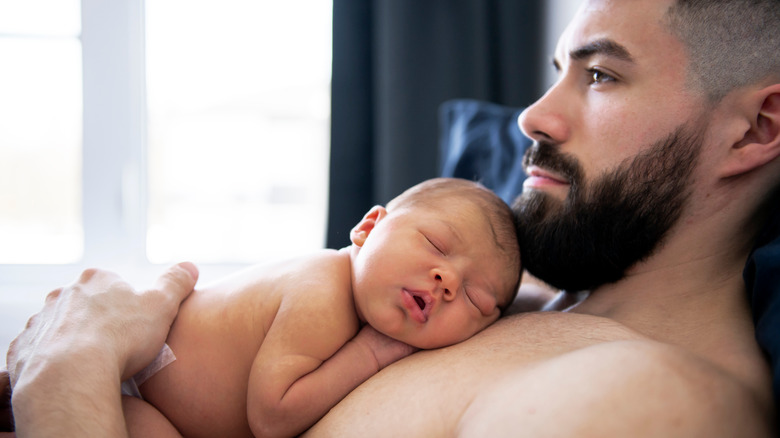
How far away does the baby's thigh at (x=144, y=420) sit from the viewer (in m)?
1.02

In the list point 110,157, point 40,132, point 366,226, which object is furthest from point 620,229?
point 40,132

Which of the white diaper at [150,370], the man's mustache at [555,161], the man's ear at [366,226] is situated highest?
the man's mustache at [555,161]

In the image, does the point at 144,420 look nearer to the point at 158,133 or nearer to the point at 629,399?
the point at 629,399

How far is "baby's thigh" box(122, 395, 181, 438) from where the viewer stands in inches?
40.3

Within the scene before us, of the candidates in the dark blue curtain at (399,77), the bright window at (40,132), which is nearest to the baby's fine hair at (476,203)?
the dark blue curtain at (399,77)

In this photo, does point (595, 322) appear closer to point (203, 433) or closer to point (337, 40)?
point (203, 433)

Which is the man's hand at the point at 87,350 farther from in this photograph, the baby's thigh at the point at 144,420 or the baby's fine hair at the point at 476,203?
the baby's fine hair at the point at 476,203

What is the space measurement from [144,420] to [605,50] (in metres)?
1.17

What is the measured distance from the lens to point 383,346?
110 centimetres

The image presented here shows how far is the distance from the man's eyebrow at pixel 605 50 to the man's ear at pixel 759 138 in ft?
0.85

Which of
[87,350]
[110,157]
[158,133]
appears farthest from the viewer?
[158,133]

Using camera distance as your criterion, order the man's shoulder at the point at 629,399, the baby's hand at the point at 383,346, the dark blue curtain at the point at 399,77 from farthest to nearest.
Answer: the dark blue curtain at the point at 399,77, the baby's hand at the point at 383,346, the man's shoulder at the point at 629,399

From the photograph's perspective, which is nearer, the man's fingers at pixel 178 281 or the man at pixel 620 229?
the man at pixel 620 229

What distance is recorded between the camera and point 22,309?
8.75 ft
